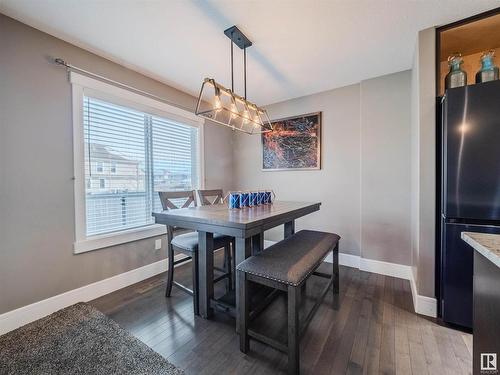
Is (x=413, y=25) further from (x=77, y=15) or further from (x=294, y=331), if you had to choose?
(x=77, y=15)

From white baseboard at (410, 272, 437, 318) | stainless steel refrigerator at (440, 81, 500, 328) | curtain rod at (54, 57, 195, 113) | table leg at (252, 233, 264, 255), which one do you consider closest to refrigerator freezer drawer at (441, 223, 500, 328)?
stainless steel refrigerator at (440, 81, 500, 328)

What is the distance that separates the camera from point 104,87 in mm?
2252

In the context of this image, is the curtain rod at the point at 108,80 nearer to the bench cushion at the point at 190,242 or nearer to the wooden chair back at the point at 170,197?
the wooden chair back at the point at 170,197

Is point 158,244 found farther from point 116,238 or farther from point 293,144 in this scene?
point 293,144

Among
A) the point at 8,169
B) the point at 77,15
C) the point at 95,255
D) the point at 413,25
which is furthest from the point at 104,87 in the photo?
the point at 413,25

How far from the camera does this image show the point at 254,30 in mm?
1857

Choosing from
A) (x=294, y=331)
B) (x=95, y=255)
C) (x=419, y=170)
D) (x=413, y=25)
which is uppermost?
(x=413, y=25)

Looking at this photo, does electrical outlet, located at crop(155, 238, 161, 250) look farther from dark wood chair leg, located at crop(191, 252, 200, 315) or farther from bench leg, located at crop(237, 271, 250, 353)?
bench leg, located at crop(237, 271, 250, 353)

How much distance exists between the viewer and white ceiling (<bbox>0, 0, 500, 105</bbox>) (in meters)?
1.61

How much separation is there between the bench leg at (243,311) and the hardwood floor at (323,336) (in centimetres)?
7

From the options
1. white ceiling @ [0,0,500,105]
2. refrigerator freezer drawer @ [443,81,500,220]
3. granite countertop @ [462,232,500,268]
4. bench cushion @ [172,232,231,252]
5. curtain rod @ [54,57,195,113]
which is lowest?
bench cushion @ [172,232,231,252]

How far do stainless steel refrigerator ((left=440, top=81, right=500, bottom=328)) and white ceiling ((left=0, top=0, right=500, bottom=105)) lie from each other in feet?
2.48

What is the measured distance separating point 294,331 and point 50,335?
179cm

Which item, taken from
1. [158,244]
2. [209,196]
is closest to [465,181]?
[209,196]
